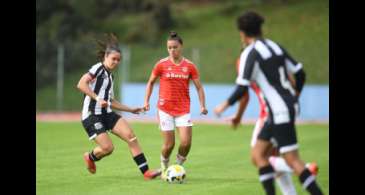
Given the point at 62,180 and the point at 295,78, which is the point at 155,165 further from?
the point at 295,78

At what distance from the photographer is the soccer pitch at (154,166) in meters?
11.0

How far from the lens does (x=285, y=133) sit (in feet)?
27.7

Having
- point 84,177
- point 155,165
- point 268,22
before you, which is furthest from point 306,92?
point 84,177

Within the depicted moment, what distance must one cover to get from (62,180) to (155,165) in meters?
2.75

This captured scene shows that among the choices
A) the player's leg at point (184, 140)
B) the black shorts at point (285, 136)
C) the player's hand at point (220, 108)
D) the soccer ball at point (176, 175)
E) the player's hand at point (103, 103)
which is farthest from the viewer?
the player's leg at point (184, 140)

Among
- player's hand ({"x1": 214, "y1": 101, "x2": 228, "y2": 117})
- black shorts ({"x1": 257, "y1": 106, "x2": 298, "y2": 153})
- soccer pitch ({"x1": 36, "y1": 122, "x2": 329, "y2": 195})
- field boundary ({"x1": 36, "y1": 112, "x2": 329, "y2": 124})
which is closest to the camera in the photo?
player's hand ({"x1": 214, "y1": 101, "x2": 228, "y2": 117})

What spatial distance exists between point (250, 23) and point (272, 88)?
2.49ft

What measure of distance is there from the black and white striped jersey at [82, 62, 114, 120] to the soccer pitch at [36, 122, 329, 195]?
1064 mm

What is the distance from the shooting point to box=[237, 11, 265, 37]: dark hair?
852 centimetres

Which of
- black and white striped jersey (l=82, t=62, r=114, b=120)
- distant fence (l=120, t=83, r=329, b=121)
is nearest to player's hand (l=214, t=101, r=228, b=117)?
black and white striped jersey (l=82, t=62, r=114, b=120)

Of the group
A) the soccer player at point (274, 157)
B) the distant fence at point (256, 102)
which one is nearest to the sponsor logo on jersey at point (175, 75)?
the soccer player at point (274, 157)

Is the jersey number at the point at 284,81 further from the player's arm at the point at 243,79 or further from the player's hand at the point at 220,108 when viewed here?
the player's hand at the point at 220,108

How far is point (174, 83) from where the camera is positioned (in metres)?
12.6

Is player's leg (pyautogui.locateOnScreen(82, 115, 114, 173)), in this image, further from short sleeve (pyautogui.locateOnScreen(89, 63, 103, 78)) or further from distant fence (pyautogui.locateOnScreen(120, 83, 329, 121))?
distant fence (pyautogui.locateOnScreen(120, 83, 329, 121))
